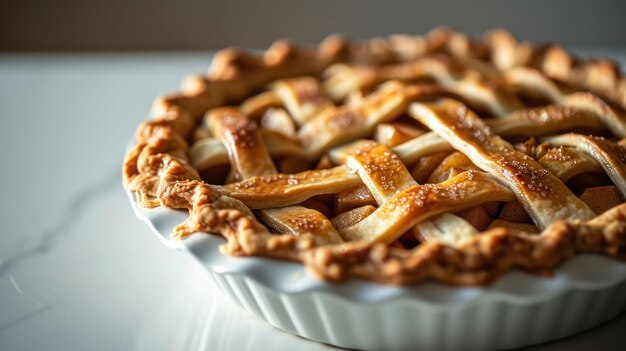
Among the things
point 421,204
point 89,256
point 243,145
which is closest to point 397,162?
point 421,204

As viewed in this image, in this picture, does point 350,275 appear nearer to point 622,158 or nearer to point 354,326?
point 354,326

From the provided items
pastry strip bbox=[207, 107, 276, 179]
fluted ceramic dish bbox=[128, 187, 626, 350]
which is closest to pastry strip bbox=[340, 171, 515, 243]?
fluted ceramic dish bbox=[128, 187, 626, 350]

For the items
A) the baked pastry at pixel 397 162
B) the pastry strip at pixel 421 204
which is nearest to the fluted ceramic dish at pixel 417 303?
the baked pastry at pixel 397 162

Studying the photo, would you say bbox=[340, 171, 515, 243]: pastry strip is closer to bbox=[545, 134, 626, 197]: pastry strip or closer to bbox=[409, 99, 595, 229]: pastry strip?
bbox=[409, 99, 595, 229]: pastry strip

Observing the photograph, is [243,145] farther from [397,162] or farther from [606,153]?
[606,153]

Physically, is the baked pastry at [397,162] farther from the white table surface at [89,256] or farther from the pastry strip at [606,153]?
the white table surface at [89,256]
